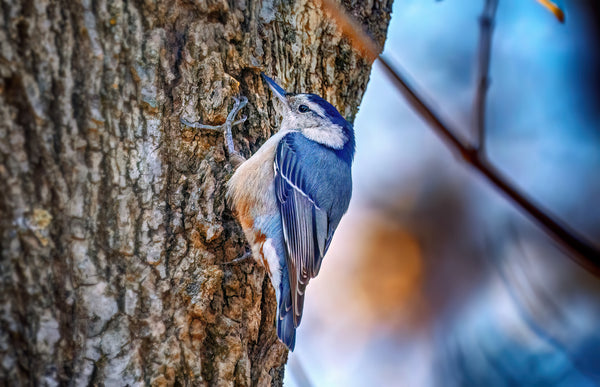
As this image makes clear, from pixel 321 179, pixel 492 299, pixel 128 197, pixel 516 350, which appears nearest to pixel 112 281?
pixel 128 197

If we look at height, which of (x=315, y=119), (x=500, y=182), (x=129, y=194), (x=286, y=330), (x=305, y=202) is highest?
(x=500, y=182)

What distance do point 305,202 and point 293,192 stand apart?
0.06 meters

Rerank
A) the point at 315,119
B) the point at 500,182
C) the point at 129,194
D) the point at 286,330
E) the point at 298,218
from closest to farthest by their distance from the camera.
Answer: the point at 500,182 < the point at 129,194 < the point at 286,330 < the point at 298,218 < the point at 315,119

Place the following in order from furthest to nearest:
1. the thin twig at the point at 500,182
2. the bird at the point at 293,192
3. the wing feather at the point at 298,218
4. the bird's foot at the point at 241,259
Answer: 1. the wing feather at the point at 298,218
2. the bird at the point at 293,192
3. the bird's foot at the point at 241,259
4. the thin twig at the point at 500,182

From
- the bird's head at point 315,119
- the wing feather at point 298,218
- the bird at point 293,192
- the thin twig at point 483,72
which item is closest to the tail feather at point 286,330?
the bird at point 293,192

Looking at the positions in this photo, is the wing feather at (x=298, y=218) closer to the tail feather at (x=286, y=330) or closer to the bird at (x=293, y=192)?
the bird at (x=293, y=192)

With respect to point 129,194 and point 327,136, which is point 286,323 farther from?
point 327,136

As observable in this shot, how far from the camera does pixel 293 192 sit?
2.13 m

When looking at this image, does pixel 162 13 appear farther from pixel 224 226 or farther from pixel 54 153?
pixel 224 226

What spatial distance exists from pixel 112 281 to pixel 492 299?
8.67 ft

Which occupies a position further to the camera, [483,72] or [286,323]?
[286,323]

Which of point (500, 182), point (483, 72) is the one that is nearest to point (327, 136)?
point (483, 72)

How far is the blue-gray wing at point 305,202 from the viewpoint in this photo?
2047 millimetres

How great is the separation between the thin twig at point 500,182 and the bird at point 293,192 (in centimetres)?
120
